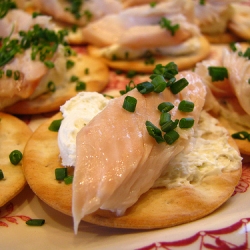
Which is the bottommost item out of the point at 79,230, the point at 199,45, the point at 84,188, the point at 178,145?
the point at 199,45

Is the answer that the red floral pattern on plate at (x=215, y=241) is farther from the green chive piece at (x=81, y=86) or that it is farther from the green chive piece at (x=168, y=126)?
the green chive piece at (x=81, y=86)

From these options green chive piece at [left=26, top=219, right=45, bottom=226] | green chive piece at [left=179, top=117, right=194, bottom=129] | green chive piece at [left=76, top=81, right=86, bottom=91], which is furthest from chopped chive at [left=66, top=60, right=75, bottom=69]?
green chive piece at [left=26, top=219, right=45, bottom=226]

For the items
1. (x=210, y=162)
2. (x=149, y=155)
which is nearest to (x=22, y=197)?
(x=149, y=155)

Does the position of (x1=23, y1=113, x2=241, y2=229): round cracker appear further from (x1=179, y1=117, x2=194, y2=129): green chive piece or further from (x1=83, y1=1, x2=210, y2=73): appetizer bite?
(x1=83, y1=1, x2=210, y2=73): appetizer bite

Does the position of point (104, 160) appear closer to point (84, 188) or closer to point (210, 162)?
point (84, 188)

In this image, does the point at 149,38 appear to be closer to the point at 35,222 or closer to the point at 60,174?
the point at 60,174

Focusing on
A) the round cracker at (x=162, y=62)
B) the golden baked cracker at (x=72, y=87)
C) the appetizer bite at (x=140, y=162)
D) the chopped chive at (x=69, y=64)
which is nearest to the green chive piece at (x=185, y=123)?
the appetizer bite at (x=140, y=162)
